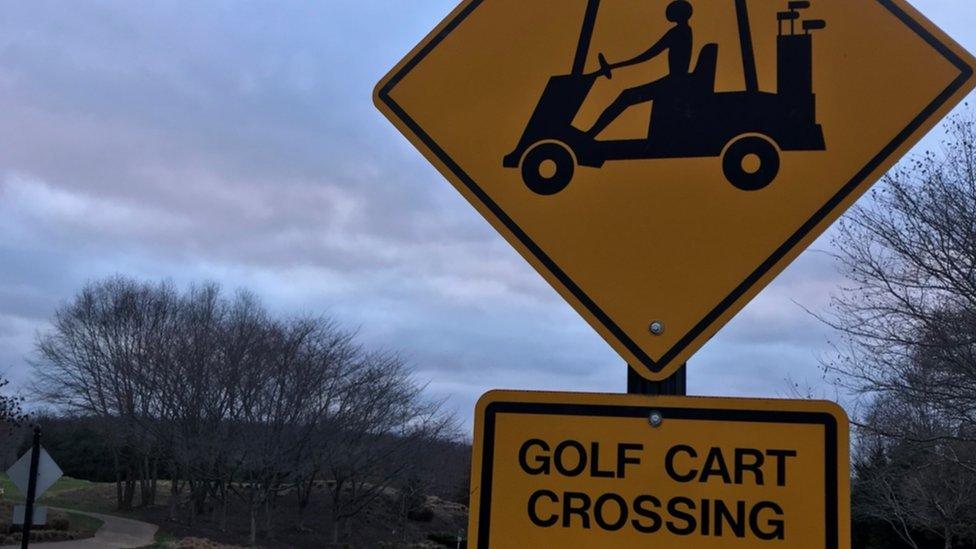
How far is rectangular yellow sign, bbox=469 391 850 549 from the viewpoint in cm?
194

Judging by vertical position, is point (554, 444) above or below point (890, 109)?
below

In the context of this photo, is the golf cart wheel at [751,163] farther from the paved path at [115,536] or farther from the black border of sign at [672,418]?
the paved path at [115,536]

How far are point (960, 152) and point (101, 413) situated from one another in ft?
121

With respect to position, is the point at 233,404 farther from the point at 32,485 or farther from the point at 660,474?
the point at 660,474

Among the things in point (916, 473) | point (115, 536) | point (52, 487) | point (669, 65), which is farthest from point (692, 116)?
point (52, 487)

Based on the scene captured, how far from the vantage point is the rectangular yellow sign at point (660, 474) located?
1.94m

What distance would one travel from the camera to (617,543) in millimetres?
1996

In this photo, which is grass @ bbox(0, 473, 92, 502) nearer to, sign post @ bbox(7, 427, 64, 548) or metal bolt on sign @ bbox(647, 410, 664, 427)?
sign post @ bbox(7, 427, 64, 548)

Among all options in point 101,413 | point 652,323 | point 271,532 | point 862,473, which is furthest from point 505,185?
point 101,413

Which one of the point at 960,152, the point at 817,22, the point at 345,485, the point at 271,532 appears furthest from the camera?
the point at 345,485

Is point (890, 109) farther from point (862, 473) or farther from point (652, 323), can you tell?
point (862, 473)

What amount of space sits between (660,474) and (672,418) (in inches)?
4.4

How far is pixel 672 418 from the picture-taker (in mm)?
2025

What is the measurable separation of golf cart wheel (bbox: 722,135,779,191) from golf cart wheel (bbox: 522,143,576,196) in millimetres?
333
